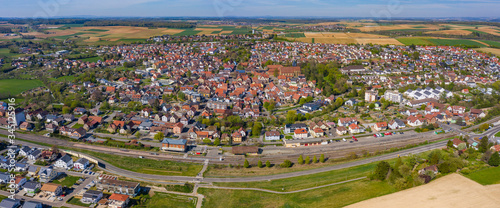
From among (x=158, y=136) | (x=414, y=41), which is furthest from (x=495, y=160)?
(x=414, y=41)

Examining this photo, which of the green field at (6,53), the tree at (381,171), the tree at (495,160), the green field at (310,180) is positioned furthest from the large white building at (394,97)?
the green field at (6,53)

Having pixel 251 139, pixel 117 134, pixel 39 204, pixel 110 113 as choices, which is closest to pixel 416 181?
pixel 251 139

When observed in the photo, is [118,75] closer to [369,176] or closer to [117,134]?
[117,134]

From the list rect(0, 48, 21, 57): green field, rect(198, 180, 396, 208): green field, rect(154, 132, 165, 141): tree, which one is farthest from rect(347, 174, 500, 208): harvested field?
rect(0, 48, 21, 57): green field

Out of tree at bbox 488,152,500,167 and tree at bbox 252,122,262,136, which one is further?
tree at bbox 252,122,262,136

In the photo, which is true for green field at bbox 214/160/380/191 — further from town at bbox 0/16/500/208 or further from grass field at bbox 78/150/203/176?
grass field at bbox 78/150/203/176

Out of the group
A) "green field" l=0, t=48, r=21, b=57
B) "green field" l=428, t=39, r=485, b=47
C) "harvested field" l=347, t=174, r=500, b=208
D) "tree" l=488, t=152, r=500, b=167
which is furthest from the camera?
"green field" l=428, t=39, r=485, b=47
